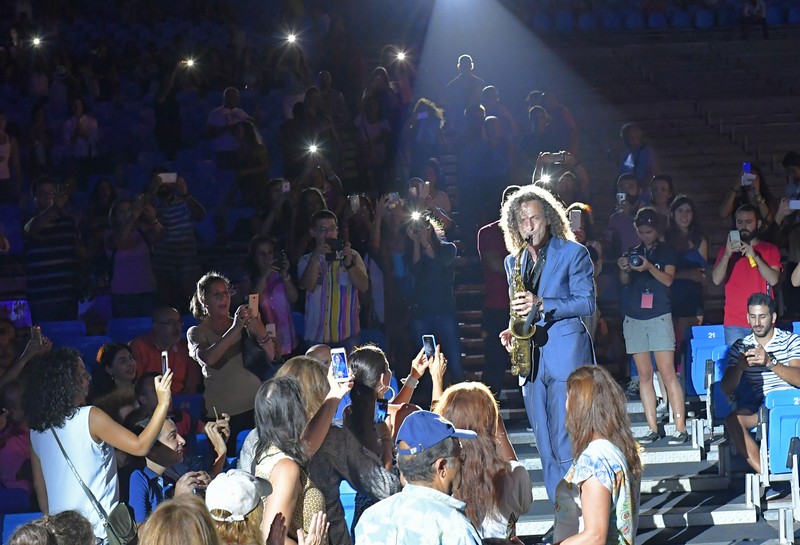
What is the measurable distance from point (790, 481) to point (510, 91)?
12.0 metres

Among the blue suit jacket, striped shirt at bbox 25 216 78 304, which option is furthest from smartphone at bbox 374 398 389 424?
striped shirt at bbox 25 216 78 304

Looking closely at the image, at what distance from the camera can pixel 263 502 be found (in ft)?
15.3

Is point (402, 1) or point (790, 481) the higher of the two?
point (402, 1)

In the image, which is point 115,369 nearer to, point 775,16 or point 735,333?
point 735,333

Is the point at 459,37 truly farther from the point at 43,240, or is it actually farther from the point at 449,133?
the point at 43,240

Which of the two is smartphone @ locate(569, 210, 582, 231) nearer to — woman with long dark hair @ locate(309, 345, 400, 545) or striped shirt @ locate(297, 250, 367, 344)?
striped shirt @ locate(297, 250, 367, 344)

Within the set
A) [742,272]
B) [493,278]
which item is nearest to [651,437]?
[742,272]

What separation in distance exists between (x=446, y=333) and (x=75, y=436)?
3.97m

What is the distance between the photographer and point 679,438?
8609 millimetres

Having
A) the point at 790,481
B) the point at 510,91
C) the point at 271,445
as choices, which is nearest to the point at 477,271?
the point at 790,481

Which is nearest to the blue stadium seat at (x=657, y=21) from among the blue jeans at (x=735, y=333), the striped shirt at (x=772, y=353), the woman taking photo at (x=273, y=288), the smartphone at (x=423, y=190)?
the smartphone at (x=423, y=190)

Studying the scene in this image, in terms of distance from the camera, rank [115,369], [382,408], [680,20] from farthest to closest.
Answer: [680,20] < [382,408] < [115,369]

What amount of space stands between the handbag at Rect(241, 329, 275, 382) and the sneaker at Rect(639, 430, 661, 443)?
267 cm

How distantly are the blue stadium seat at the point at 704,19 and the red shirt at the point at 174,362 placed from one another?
15959 mm
